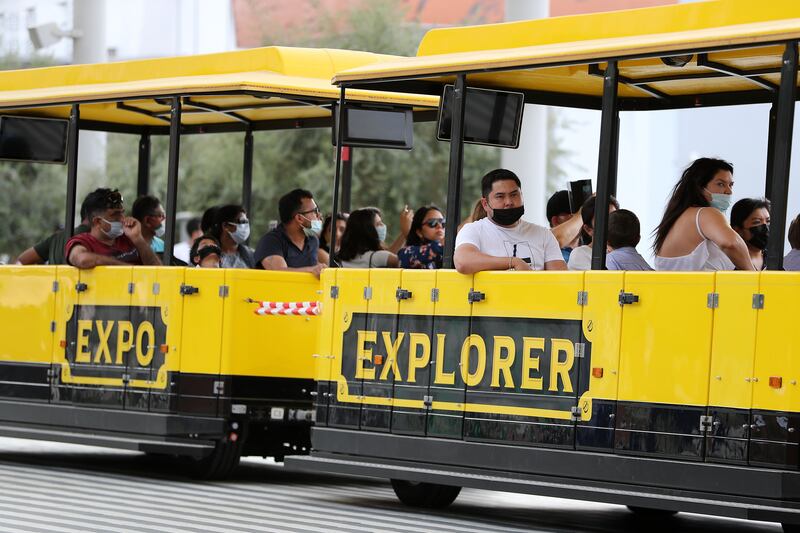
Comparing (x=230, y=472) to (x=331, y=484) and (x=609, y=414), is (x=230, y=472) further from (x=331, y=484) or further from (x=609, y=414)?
(x=609, y=414)

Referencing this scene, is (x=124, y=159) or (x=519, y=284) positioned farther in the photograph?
(x=124, y=159)

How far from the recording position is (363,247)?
39.7 ft

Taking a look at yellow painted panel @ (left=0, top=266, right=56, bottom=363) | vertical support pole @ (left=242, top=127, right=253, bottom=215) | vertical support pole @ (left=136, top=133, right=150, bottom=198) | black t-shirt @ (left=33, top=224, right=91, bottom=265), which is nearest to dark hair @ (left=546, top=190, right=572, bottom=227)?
vertical support pole @ (left=242, top=127, right=253, bottom=215)

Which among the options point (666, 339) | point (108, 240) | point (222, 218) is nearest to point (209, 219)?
point (222, 218)

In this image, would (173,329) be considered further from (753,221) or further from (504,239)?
(753,221)

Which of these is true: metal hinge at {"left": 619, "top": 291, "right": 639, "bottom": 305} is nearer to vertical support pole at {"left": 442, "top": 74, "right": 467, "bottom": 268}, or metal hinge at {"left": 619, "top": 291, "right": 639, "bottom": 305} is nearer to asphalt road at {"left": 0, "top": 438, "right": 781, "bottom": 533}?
vertical support pole at {"left": 442, "top": 74, "right": 467, "bottom": 268}

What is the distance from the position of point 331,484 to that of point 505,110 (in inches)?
142

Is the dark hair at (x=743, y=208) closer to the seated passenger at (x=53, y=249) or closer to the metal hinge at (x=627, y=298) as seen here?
the metal hinge at (x=627, y=298)

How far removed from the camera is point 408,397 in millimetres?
10875

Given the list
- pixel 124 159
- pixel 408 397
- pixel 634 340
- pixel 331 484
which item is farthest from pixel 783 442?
pixel 124 159

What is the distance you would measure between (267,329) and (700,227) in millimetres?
3947

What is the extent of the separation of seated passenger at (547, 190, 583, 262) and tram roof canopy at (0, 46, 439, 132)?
52.1 inches

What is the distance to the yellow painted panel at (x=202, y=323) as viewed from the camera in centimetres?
1227

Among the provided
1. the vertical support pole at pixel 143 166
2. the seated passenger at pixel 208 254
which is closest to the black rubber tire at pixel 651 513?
the seated passenger at pixel 208 254
